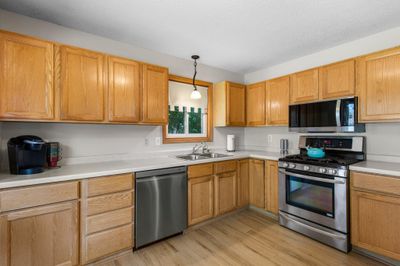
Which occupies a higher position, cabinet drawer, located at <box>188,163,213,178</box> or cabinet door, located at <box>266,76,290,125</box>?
cabinet door, located at <box>266,76,290,125</box>

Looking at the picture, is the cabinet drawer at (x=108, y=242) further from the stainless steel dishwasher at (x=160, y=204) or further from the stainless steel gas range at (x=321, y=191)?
the stainless steel gas range at (x=321, y=191)

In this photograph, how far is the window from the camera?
3184mm

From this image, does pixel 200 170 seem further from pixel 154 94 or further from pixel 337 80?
pixel 337 80

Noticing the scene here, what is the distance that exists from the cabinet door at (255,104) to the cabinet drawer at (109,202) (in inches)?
96.8

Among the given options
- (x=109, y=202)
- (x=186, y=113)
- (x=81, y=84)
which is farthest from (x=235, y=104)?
(x=109, y=202)

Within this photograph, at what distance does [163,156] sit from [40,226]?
5.20ft

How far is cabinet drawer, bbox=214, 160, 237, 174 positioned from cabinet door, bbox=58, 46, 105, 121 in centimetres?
163

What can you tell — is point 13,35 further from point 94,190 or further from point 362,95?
point 362,95

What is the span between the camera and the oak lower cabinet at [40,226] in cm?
152

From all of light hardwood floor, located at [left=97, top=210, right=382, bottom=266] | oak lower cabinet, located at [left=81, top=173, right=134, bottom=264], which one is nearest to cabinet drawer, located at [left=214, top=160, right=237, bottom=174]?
light hardwood floor, located at [left=97, top=210, right=382, bottom=266]

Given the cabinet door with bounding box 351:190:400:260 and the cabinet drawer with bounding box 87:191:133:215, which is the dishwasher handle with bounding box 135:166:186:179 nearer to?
the cabinet drawer with bounding box 87:191:133:215

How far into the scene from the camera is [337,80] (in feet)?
8.34

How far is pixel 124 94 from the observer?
2.35 meters

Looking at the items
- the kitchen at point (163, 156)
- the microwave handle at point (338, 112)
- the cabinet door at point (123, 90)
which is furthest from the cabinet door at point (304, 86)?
the cabinet door at point (123, 90)
